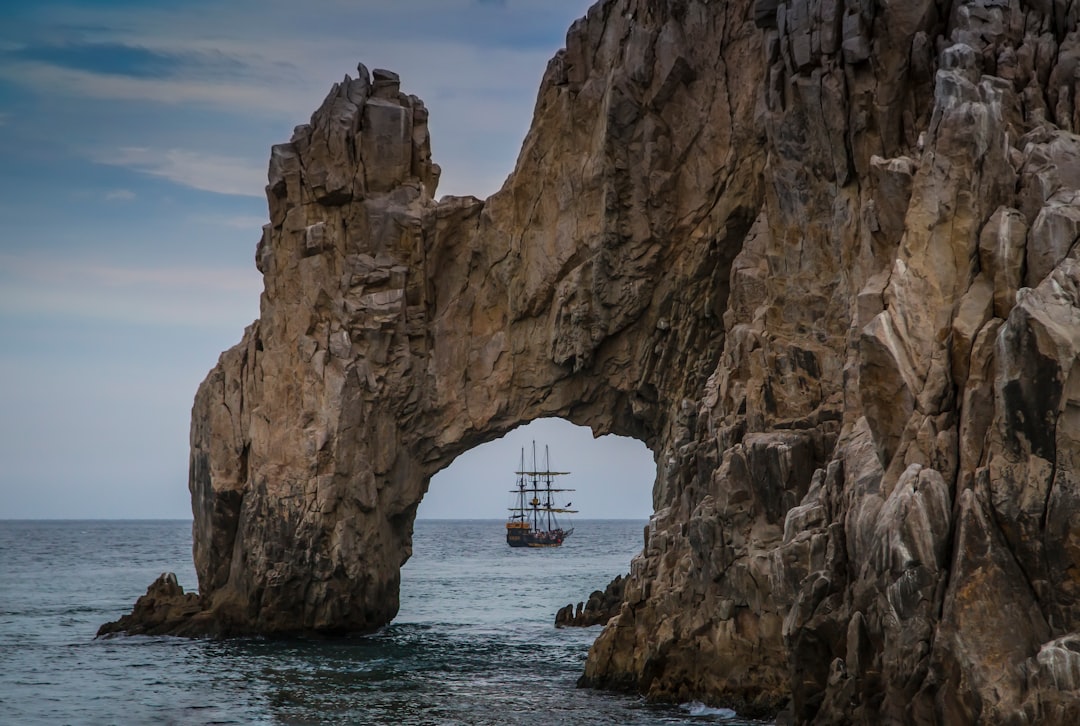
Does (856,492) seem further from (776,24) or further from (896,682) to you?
(776,24)

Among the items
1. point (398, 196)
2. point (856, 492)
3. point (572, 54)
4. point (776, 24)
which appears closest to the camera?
point (856, 492)

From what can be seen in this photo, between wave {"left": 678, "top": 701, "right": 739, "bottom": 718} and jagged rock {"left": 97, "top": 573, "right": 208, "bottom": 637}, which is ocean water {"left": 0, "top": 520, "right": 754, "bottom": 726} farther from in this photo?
jagged rock {"left": 97, "top": 573, "right": 208, "bottom": 637}

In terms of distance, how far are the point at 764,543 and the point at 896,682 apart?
370 inches

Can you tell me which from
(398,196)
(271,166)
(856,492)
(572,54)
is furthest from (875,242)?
(271,166)

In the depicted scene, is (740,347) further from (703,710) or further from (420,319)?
(420,319)

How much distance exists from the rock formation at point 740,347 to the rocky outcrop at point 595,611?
9557mm

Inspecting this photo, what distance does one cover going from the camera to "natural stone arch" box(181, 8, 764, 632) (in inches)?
1742

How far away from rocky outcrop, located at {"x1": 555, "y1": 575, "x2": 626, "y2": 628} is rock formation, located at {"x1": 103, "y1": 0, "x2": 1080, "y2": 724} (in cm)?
956

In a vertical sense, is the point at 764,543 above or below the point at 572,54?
below

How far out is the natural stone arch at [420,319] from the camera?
44250 mm

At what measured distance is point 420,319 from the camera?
4853cm

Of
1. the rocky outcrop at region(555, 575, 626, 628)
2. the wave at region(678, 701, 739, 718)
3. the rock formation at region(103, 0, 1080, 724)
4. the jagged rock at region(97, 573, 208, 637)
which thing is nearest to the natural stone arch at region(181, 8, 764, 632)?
the rock formation at region(103, 0, 1080, 724)

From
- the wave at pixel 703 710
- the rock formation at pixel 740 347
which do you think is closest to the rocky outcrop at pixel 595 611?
the rock formation at pixel 740 347

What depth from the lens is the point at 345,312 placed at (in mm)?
48156
